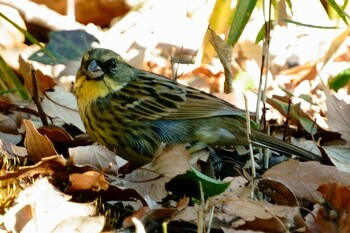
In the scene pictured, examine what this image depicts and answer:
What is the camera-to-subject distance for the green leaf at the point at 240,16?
4.02m

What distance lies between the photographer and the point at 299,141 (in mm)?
4465

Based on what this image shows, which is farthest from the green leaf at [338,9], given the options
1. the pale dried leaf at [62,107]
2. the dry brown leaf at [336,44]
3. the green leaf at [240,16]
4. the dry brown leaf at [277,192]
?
the dry brown leaf at [336,44]

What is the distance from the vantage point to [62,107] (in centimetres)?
442

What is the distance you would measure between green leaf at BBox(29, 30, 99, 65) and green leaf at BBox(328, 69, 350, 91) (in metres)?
1.45

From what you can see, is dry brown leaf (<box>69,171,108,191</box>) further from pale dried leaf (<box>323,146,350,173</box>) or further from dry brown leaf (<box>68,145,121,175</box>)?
pale dried leaf (<box>323,146,350,173</box>)

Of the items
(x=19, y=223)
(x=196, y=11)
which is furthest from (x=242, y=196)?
(x=196, y=11)

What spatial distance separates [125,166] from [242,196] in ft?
1.92

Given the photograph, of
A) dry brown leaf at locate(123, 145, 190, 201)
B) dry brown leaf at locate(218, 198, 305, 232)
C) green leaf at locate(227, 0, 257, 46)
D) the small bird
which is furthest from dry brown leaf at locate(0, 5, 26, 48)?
dry brown leaf at locate(218, 198, 305, 232)

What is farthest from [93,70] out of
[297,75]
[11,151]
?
[297,75]

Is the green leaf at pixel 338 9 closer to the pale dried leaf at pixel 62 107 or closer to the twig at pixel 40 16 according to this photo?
the pale dried leaf at pixel 62 107

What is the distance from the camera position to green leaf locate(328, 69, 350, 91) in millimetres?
5643

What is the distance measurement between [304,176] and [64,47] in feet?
7.90

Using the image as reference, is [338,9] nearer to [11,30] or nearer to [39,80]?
[39,80]

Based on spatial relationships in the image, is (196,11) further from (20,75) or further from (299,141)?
(299,141)
